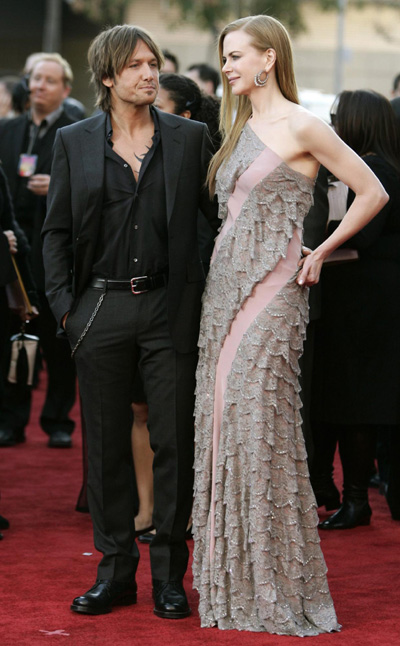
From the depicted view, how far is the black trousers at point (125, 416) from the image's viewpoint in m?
4.27

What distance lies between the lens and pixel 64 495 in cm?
651

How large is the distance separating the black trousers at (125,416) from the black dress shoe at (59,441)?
351cm

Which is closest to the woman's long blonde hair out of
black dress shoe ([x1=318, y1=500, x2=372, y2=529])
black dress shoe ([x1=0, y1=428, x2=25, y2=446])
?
black dress shoe ([x1=318, y1=500, x2=372, y2=529])

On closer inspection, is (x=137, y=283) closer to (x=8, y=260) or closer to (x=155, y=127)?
(x=155, y=127)

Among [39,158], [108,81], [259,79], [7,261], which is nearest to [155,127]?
[108,81]

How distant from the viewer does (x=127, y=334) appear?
14.0 feet

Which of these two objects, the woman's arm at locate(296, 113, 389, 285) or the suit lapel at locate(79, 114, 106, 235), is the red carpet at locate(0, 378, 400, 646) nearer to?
the woman's arm at locate(296, 113, 389, 285)

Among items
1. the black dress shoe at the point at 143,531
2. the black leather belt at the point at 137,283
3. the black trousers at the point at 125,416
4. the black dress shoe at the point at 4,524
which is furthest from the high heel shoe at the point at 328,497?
the black leather belt at the point at 137,283

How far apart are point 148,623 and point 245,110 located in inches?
77.6

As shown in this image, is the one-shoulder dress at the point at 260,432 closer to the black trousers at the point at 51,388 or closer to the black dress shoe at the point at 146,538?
the black dress shoe at the point at 146,538

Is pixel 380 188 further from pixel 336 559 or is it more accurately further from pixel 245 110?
pixel 336 559

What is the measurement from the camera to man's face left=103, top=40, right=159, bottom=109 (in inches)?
166

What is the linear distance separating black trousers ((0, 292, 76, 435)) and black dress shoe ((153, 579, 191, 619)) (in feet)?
11.8

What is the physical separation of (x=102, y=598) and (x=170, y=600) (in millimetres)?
266
